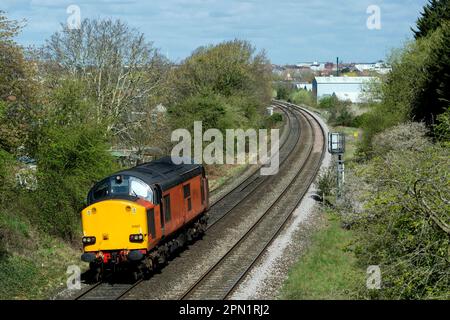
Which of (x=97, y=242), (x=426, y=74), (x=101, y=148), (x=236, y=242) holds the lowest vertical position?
(x=236, y=242)

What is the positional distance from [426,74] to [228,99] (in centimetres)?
1856

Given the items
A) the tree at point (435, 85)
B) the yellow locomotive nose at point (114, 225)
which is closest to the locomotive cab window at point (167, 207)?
the yellow locomotive nose at point (114, 225)

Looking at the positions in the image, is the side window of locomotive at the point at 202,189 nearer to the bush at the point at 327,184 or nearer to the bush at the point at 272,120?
the bush at the point at 327,184

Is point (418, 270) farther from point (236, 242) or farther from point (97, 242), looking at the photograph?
point (236, 242)

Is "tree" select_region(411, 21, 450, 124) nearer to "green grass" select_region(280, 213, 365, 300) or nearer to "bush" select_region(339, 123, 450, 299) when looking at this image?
"green grass" select_region(280, 213, 365, 300)

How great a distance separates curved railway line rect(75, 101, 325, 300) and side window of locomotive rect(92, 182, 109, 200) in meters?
2.38

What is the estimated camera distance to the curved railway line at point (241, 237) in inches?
624

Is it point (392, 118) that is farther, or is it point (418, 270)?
point (392, 118)

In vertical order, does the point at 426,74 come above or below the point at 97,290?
above

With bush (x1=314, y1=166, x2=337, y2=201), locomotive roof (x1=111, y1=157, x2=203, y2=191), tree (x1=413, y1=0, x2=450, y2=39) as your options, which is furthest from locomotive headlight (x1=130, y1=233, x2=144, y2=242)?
tree (x1=413, y1=0, x2=450, y2=39)
